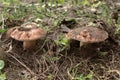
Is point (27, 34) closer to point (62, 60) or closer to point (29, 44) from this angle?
point (29, 44)

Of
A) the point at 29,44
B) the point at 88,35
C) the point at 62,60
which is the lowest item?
the point at 62,60

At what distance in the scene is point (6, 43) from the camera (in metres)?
3.38

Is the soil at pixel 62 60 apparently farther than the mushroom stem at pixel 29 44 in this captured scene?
No

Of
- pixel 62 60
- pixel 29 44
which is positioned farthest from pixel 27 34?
pixel 62 60

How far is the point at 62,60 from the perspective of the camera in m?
3.13

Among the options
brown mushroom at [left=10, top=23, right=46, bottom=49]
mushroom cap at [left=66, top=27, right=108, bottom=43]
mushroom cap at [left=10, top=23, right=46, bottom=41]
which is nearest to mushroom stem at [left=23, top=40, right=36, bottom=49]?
brown mushroom at [left=10, top=23, right=46, bottom=49]

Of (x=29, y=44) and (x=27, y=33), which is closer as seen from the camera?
(x=27, y=33)

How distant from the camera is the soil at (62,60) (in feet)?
9.58

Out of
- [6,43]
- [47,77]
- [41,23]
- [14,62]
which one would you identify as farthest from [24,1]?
[47,77]

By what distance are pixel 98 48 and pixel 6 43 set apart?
112 centimetres

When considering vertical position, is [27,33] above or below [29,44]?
above

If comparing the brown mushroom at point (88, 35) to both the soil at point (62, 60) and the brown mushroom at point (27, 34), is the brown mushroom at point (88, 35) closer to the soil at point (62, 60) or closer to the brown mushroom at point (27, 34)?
the soil at point (62, 60)

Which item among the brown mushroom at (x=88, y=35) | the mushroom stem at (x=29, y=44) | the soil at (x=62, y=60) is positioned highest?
the brown mushroom at (x=88, y=35)

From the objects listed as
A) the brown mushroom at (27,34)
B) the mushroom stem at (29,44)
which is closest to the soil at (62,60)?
the mushroom stem at (29,44)
